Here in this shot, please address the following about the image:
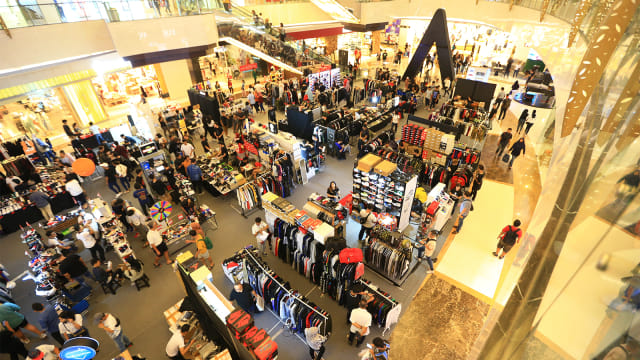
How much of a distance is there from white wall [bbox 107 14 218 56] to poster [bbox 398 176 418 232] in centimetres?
1264

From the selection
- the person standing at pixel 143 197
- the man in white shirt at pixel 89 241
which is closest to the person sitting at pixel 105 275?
the man in white shirt at pixel 89 241

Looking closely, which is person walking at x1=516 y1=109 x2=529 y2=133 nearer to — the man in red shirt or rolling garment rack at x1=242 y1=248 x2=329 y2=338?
the man in red shirt

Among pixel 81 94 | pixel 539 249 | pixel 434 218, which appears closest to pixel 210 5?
pixel 81 94

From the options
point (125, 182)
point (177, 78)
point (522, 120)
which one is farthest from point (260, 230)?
point (177, 78)

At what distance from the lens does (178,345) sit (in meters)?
4.83

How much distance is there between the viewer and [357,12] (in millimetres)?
22406

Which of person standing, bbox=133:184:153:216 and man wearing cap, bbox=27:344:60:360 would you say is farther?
person standing, bbox=133:184:153:216

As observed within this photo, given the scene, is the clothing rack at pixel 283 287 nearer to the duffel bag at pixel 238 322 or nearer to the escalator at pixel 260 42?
the duffel bag at pixel 238 322

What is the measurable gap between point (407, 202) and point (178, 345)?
6.09 metres

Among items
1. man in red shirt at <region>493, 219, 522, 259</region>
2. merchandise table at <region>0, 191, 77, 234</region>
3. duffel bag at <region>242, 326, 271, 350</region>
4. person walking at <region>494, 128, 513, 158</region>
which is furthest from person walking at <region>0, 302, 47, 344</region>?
person walking at <region>494, 128, 513, 158</region>

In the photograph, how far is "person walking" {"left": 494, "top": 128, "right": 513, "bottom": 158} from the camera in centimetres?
1080

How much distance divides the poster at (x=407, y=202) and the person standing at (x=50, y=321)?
7.97 m

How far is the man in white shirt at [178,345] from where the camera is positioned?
15.7 feet

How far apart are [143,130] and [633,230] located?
15654 millimetres
